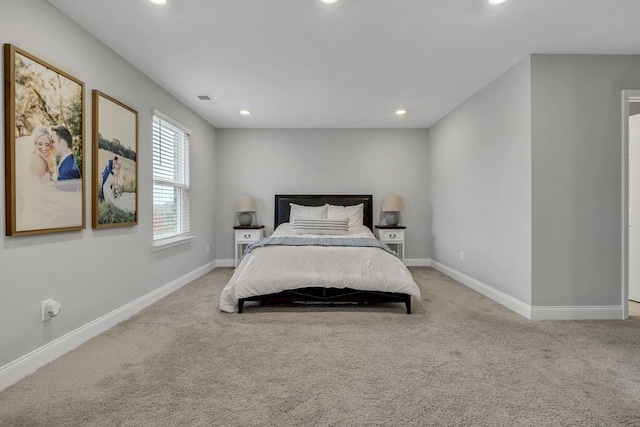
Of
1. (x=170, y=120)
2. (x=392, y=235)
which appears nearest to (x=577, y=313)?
(x=392, y=235)

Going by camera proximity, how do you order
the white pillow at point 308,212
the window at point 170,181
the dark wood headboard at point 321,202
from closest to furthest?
the window at point 170,181
the white pillow at point 308,212
the dark wood headboard at point 321,202

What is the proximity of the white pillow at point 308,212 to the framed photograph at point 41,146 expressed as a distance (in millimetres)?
2989

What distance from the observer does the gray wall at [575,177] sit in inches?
115

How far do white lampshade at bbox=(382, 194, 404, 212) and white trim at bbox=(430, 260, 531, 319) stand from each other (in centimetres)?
113

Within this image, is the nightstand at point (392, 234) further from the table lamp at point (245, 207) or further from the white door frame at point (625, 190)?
the white door frame at point (625, 190)

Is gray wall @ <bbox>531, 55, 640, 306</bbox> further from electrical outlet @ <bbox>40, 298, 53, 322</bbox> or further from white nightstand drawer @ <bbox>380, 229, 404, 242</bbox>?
electrical outlet @ <bbox>40, 298, 53, 322</bbox>

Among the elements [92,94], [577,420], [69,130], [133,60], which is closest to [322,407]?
[577,420]

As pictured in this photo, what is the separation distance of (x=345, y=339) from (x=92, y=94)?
2732 mm

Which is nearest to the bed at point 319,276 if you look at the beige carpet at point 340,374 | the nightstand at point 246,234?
the beige carpet at point 340,374

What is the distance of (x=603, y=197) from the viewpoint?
114 inches

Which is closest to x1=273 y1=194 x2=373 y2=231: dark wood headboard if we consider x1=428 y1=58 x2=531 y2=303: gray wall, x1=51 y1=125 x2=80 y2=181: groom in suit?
x1=428 y1=58 x2=531 y2=303: gray wall

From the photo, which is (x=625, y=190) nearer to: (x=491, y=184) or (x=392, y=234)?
(x=491, y=184)

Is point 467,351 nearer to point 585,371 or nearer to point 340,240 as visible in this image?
point 585,371

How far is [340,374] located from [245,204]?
12.4 feet
